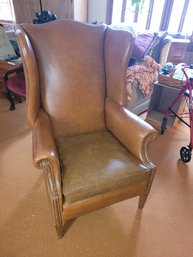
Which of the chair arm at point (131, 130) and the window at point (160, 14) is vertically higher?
the window at point (160, 14)

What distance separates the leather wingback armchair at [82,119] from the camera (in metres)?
0.95

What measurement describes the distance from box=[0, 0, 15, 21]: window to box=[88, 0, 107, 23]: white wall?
1.78m

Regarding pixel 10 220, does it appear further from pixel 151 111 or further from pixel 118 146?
pixel 151 111

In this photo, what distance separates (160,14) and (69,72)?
3210 millimetres

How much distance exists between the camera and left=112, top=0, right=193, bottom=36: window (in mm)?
3270

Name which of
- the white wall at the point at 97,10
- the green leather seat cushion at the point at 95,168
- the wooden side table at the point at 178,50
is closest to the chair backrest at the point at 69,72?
the green leather seat cushion at the point at 95,168

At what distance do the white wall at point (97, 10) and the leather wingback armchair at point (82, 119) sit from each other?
316cm

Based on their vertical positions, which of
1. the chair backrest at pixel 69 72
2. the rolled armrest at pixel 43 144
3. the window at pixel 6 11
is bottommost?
the rolled armrest at pixel 43 144

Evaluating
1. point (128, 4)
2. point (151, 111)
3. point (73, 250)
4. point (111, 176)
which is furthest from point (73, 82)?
point (128, 4)

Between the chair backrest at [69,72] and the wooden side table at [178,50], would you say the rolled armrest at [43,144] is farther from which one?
the wooden side table at [178,50]

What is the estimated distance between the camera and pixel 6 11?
166 inches

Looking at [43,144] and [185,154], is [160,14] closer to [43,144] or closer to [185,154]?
[185,154]

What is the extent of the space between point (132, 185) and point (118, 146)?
0.86 feet

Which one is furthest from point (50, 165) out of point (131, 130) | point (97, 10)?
point (97, 10)
